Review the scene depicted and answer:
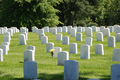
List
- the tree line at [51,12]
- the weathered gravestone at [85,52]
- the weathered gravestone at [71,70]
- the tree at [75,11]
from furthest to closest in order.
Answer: the tree at [75,11]
the tree line at [51,12]
the weathered gravestone at [85,52]
the weathered gravestone at [71,70]

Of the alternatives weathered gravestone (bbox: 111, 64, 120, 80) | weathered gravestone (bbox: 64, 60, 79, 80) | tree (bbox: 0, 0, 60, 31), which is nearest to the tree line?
tree (bbox: 0, 0, 60, 31)

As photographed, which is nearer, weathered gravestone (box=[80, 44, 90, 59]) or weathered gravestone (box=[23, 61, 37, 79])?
weathered gravestone (box=[23, 61, 37, 79])

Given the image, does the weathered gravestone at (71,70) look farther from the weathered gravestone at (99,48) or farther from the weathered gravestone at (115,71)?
the weathered gravestone at (99,48)

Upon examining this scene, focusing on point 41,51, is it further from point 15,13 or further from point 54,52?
point 15,13

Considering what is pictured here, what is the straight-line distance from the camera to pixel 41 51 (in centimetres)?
1641

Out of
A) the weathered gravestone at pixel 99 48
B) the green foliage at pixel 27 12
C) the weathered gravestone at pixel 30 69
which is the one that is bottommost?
the weathered gravestone at pixel 30 69

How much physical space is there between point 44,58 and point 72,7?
36.3 meters

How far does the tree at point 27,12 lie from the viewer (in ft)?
116

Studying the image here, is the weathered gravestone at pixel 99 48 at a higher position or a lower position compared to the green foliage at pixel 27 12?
lower

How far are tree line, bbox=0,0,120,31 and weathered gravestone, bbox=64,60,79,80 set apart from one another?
25357 millimetres

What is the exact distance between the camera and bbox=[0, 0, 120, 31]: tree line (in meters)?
35.6

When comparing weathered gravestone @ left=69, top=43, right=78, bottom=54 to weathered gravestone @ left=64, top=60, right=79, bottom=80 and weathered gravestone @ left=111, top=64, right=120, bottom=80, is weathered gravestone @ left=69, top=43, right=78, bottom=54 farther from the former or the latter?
weathered gravestone @ left=111, top=64, right=120, bottom=80

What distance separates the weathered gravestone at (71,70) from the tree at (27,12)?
2544cm

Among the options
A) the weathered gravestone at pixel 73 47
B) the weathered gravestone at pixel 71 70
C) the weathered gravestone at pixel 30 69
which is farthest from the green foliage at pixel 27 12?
the weathered gravestone at pixel 71 70
